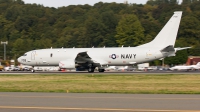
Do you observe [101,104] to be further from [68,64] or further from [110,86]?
[68,64]

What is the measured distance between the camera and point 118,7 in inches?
7328

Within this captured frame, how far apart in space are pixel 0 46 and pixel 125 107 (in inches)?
4361

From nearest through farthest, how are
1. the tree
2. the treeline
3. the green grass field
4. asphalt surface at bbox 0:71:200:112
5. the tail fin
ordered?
1. asphalt surface at bbox 0:71:200:112
2. the green grass field
3. the tail fin
4. the tree
5. the treeline

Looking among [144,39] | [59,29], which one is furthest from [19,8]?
[144,39]

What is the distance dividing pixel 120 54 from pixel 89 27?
271 feet

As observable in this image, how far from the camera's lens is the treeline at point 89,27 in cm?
11944

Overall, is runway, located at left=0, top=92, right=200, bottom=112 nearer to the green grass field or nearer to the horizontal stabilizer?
the green grass field

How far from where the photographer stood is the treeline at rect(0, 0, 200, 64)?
119 metres

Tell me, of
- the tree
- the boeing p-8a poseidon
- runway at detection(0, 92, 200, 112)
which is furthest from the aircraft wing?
the tree

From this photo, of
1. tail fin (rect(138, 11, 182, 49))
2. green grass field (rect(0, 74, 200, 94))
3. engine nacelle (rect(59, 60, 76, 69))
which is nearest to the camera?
green grass field (rect(0, 74, 200, 94))

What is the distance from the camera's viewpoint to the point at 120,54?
52.7 metres

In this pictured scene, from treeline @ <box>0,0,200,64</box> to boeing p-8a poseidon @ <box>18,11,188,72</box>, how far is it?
54.1m

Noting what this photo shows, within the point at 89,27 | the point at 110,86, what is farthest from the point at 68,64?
the point at 89,27

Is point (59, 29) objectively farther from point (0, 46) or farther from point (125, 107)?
point (125, 107)
